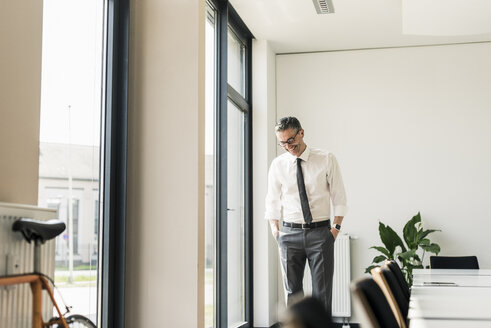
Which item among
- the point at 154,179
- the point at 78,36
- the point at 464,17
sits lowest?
the point at 154,179

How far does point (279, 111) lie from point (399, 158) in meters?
1.43

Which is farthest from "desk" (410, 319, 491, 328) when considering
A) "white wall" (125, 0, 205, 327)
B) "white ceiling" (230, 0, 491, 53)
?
"white ceiling" (230, 0, 491, 53)

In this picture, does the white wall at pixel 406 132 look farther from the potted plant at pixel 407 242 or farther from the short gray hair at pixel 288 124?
the short gray hair at pixel 288 124

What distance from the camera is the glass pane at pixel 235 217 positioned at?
20.0 feet

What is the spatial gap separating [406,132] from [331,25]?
150cm

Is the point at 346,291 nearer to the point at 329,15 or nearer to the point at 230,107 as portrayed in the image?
the point at 230,107

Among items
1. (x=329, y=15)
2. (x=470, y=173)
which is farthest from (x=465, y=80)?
(x=329, y=15)

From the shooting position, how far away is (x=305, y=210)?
170 inches

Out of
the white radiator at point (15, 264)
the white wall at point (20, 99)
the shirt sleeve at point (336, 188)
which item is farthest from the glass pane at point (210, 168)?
the white radiator at point (15, 264)

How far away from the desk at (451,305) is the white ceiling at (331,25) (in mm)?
3226

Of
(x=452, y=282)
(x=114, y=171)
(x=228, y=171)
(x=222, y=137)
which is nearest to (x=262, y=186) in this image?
(x=228, y=171)

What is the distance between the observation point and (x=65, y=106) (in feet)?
11.2

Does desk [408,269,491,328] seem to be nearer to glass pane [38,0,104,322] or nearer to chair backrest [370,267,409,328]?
chair backrest [370,267,409,328]

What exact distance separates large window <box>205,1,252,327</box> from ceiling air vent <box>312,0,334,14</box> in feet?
2.59
